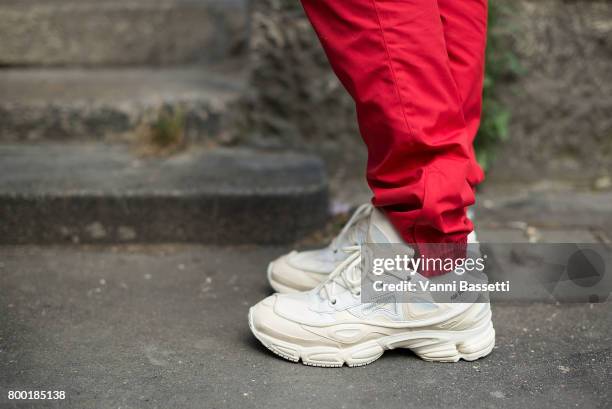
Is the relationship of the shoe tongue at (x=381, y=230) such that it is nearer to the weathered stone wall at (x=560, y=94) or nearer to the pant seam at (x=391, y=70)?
the pant seam at (x=391, y=70)

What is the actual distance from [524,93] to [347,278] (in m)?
1.18

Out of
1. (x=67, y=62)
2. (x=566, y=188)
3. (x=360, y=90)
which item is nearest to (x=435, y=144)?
(x=360, y=90)

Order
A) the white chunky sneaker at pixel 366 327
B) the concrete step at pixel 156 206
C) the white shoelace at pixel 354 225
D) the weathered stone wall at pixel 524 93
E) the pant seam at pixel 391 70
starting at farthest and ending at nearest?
the weathered stone wall at pixel 524 93 < the concrete step at pixel 156 206 < the white shoelace at pixel 354 225 < the white chunky sneaker at pixel 366 327 < the pant seam at pixel 391 70

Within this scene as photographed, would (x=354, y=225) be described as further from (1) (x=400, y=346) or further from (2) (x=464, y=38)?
(2) (x=464, y=38)

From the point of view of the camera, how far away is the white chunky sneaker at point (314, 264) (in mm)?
1446

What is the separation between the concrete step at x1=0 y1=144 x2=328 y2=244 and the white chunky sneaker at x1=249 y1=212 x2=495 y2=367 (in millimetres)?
585

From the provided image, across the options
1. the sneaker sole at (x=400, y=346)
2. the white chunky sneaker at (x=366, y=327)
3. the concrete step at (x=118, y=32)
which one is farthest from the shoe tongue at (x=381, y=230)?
the concrete step at (x=118, y=32)

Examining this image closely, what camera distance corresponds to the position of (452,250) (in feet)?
4.19

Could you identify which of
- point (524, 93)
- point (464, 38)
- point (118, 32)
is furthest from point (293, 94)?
point (464, 38)

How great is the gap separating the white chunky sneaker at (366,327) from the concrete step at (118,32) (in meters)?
1.58

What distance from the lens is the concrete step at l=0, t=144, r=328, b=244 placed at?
72.8 inches

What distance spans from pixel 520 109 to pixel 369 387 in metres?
1.30

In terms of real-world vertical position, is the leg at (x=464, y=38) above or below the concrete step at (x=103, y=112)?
above

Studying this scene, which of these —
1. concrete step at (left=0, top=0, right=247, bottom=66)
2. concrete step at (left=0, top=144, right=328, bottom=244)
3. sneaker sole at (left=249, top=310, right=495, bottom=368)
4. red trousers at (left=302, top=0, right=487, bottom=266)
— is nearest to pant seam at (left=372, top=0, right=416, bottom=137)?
red trousers at (left=302, top=0, right=487, bottom=266)
